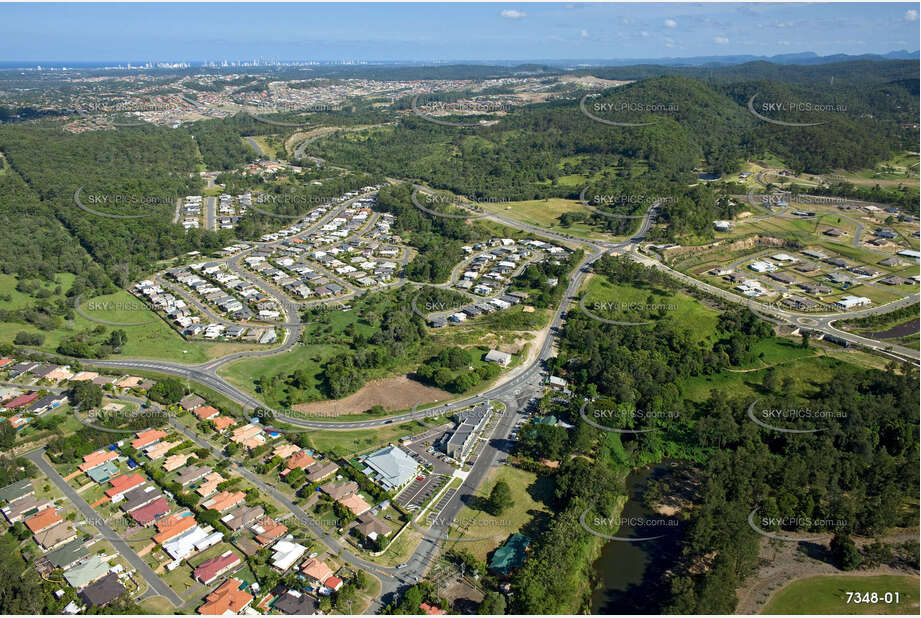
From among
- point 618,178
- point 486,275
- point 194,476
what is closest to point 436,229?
point 486,275

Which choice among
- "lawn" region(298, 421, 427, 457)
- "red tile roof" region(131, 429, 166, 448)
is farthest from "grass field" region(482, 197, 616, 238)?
"red tile roof" region(131, 429, 166, 448)

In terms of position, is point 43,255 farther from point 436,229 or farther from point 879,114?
point 879,114

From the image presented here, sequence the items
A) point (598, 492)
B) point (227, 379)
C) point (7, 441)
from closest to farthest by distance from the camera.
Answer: point (598, 492) → point (7, 441) → point (227, 379)

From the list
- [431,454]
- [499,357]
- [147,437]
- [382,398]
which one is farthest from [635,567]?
[147,437]

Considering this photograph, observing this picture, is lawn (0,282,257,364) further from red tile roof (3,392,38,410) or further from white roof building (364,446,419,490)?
white roof building (364,446,419,490)

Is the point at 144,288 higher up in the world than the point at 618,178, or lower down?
lower down

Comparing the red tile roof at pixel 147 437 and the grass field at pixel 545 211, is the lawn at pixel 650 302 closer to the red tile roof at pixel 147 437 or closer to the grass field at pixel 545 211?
the grass field at pixel 545 211

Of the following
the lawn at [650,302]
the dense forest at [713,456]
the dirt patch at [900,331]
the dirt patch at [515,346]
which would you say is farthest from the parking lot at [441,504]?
the dirt patch at [900,331]
